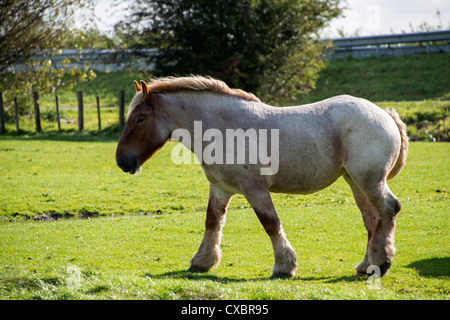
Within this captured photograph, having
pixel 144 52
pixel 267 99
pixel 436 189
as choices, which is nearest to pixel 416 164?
pixel 436 189

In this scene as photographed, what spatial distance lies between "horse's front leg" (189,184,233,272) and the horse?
0.02 m

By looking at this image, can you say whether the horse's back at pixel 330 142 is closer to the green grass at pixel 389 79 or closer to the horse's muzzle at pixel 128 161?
the horse's muzzle at pixel 128 161

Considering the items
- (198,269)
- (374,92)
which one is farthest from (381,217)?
(374,92)

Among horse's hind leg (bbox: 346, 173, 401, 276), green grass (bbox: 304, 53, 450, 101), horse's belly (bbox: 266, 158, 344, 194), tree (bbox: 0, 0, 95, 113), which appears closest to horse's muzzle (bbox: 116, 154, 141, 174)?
horse's belly (bbox: 266, 158, 344, 194)

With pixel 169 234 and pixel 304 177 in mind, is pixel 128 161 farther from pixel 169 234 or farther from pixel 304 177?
pixel 169 234

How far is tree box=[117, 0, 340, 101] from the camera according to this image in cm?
2980

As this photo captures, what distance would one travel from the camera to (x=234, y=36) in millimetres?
30844

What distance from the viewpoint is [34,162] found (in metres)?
20.3

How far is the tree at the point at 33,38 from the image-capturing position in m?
15.6

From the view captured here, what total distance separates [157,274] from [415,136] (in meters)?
23.8

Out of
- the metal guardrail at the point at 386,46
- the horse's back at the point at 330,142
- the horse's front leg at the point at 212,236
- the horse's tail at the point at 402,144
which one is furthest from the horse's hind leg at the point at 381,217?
the metal guardrail at the point at 386,46

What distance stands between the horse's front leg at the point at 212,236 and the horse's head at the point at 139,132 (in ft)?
4.13
